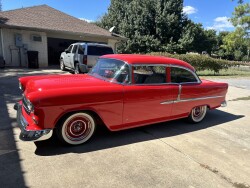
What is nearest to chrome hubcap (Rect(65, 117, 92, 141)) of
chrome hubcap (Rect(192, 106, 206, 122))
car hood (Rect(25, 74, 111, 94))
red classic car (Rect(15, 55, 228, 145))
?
red classic car (Rect(15, 55, 228, 145))

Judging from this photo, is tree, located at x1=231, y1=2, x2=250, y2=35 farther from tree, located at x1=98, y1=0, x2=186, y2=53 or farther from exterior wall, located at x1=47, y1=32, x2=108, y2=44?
Answer: exterior wall, located at x1=47, y1=32, x2=108, y2=44

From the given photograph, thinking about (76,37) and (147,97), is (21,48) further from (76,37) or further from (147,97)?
(147,97)

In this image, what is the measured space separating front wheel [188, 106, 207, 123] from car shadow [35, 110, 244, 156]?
123mm

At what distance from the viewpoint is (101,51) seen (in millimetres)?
10867

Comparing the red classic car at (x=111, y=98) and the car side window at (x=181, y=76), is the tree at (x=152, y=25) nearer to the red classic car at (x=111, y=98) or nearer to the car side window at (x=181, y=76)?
the car side window at (x=181, y=76)

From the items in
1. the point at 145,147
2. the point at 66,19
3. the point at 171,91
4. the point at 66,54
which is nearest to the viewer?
the point at 145,147

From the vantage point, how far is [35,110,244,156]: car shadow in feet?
12.2

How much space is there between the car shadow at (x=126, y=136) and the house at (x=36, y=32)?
12.3 meters

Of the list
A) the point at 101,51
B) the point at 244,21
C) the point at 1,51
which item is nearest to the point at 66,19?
the point at 1,51

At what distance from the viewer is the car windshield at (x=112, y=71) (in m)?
4.21

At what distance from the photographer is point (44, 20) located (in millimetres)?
16312

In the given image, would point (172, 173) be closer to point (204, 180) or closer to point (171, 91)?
point (204, 180)

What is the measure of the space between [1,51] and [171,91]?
43.1 ft

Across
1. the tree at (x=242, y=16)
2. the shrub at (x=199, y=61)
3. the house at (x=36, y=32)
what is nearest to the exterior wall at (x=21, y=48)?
the house at (x=36, y=32)
